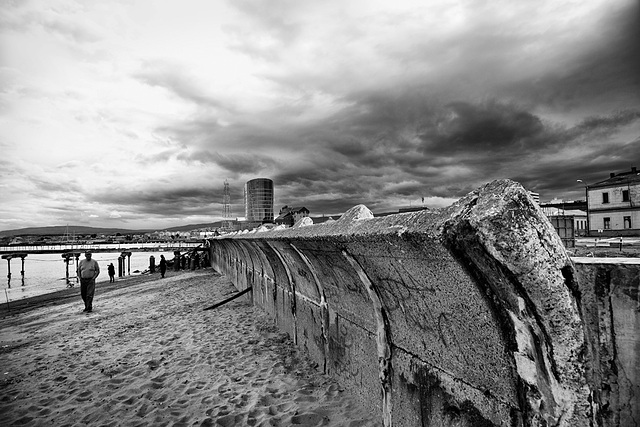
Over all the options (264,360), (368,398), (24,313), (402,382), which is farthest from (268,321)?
(24,313)

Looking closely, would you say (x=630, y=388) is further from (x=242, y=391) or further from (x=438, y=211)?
(x=242, y=391)

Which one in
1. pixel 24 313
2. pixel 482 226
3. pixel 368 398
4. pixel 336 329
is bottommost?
pixel 24 313

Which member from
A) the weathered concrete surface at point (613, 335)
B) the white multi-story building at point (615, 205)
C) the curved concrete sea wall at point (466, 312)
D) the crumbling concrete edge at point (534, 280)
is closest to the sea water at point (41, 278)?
the curved concrete sea wall at point (466, 312)

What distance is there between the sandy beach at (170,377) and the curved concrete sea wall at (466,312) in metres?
1.08

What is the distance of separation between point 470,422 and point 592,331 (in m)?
0.88

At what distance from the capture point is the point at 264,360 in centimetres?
533

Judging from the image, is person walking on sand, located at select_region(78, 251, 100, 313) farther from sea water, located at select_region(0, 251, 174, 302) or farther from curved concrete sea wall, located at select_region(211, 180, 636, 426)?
curved concrete sea wall, located at select_region(211, 180, 636, 426)

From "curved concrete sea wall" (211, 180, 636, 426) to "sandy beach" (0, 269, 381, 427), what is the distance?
1.08 metres

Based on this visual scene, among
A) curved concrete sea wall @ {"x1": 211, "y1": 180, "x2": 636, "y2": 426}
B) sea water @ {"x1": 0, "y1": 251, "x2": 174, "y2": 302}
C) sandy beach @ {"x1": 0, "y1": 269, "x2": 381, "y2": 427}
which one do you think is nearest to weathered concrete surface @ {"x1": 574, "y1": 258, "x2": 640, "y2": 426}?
curved concrete sea wall @ {"x1": 211, "y1": 180, "x2": 636, "y2": 426}

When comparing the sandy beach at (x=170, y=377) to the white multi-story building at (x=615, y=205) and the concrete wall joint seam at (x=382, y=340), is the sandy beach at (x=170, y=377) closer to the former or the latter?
the concrete wall joint seam at (x=382, y=340)

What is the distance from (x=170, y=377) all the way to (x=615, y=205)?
52.2 meters

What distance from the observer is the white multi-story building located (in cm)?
3909

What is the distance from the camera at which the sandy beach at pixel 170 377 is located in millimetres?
3844

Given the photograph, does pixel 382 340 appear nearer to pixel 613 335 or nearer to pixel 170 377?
pixel 613 335
